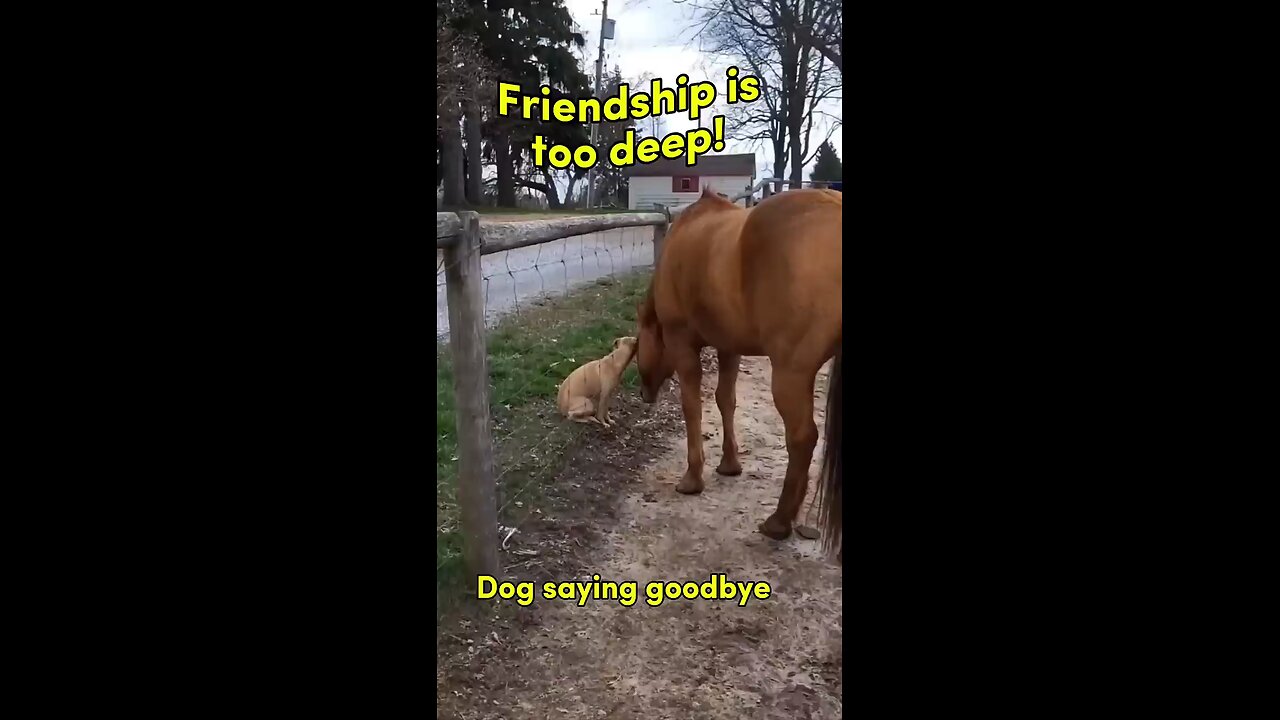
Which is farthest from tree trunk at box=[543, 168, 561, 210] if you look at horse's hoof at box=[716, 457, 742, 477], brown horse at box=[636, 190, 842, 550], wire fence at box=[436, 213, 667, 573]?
horse's hoof at box=[716, 457, 742, 477]

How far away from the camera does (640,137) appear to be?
1179 millimetres

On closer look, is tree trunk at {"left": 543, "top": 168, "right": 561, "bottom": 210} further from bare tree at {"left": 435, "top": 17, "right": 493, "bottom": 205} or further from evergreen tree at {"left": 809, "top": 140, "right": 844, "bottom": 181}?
evergreen tree at {"left": 809, "top": 140, "right": 844, "bottom": 181}

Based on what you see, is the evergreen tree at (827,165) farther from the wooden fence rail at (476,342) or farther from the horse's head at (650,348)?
the horse's head at (650,348)

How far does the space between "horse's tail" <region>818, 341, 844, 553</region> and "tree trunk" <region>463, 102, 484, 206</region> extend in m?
0.83

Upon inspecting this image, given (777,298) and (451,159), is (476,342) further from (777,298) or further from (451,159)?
(777,298)

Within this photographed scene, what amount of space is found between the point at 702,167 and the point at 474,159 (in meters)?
0.42

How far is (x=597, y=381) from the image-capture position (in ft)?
7.86

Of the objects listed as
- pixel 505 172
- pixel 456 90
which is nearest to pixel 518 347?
pixel 505 172

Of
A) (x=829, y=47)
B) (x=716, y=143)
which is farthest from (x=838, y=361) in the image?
(x=829, y=47)

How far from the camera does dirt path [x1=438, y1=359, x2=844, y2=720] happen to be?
1.24m

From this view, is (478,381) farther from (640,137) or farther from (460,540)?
(640,137)

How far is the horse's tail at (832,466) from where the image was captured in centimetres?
150

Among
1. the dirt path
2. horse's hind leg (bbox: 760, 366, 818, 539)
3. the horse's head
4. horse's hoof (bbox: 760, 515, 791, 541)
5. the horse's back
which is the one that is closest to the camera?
the dirt path

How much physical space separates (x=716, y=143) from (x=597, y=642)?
0.99 metres
